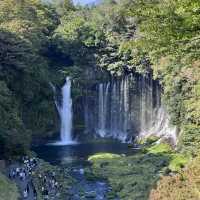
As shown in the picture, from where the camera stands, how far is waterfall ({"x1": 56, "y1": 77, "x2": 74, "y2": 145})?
2670 inches

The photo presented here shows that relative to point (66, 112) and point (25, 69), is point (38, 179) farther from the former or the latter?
point (66, 112)

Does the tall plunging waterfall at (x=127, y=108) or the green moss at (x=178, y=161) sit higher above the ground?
the tall plunging waterfall at (x=127, y=108)

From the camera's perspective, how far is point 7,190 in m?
36.3

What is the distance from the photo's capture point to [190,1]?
12070 mm

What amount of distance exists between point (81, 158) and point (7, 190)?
18358 mm

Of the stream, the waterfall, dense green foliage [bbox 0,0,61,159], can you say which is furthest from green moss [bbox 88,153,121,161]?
the waterfall

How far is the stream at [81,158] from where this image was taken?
39.2m

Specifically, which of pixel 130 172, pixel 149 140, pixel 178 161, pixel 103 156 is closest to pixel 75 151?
pixel 103 156

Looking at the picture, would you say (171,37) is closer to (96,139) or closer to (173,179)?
(173,179)

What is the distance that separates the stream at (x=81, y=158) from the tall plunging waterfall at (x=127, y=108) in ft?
14.1

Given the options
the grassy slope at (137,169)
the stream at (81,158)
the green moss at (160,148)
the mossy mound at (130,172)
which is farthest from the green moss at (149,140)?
the mossy mound at (130,172)

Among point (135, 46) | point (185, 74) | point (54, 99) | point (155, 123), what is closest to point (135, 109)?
point (155, 123)

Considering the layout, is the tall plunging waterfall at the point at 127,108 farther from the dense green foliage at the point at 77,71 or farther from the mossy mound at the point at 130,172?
the mossy mound at the point at 130,172

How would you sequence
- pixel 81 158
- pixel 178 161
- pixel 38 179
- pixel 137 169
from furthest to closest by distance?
pixel 81 158, pixel 178 161, pixel 137 169, pixel 38 179
